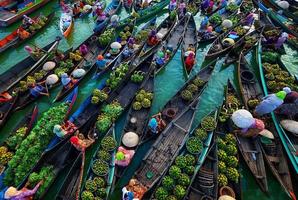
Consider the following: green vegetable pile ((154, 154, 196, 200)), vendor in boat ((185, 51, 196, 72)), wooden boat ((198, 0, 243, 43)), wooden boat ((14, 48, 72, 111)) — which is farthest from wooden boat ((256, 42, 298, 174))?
wooden boat ((14, 48, 72, 111))

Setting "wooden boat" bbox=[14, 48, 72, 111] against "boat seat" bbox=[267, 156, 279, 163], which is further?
"wooden boat" bbox=[14, 48, 72, 111]

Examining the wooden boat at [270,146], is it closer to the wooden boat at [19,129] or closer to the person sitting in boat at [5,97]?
the wooden boat at [19,129]

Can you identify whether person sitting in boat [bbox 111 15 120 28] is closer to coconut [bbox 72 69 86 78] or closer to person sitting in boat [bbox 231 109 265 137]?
coconut [bbox 72 69 86 78]

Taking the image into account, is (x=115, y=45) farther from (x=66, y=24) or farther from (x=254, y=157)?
(x=254, y=157)

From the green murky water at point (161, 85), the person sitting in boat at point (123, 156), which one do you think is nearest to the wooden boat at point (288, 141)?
the green murky water at point (161, 85)

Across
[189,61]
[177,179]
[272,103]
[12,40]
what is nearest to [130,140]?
[177,179]

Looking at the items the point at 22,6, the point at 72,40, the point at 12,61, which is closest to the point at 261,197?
the point at 72,40
